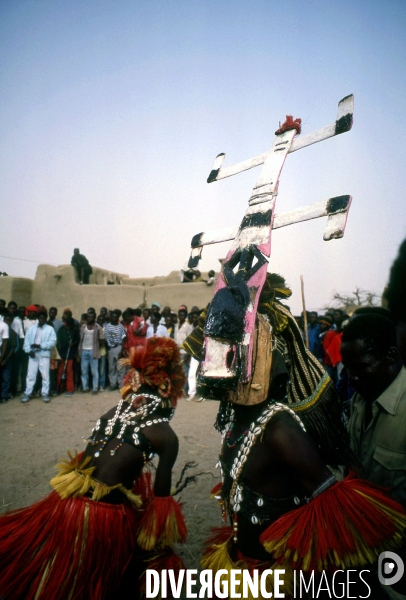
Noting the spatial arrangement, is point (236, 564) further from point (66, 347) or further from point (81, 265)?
point (81, 265)

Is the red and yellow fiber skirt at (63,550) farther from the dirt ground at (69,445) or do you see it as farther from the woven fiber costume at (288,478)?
the dirt ground at (69,445)

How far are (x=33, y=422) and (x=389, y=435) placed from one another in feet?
22.8

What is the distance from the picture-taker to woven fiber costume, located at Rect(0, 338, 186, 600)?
2176 millimetres

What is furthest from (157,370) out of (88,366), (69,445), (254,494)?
(88,366)

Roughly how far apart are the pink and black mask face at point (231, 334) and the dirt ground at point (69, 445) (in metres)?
2.53

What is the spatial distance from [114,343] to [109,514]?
26.3ft

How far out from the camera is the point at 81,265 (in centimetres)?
1761

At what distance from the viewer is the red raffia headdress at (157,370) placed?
279 cm

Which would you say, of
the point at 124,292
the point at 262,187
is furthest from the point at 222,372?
the point at 124,292

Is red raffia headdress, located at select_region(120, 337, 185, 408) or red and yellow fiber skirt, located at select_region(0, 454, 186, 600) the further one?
red raffia headdress, located at select_region(120, 337, 185, 408)

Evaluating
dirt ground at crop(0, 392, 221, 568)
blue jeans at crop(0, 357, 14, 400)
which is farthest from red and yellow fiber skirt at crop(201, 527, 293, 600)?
blue jeans at crop(0, 357, 14, 400)

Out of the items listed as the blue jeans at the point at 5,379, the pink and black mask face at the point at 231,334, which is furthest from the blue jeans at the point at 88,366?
the pink and black mask face at the point at 231,334

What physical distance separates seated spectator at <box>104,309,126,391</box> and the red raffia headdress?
7458 millimetres

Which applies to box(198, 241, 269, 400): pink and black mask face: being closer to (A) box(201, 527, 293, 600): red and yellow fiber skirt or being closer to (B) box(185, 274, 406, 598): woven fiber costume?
(B) box(185, 274, 406, 598): woven fiber costume
